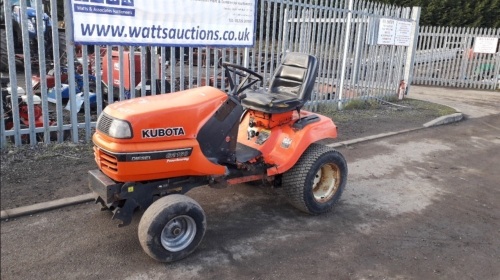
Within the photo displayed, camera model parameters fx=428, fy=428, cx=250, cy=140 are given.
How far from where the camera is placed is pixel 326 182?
4.66 m

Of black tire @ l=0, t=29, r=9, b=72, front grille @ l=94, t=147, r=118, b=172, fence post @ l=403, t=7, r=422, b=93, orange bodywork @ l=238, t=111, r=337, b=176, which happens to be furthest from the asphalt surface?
fence post @ l=403, t=7, r=422, b=93

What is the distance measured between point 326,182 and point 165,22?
3.44m

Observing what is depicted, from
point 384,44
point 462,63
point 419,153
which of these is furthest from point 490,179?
point 462,63

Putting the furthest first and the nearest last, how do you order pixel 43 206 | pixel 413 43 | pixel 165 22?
pixel 413 43 < pixel 165 22 < pixel 43 206

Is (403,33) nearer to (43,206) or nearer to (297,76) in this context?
(297,76)

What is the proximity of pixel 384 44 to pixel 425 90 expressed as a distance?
548 centimetres

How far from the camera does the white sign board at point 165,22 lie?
5.60 meters

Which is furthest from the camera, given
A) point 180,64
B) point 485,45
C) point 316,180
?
point 485,45

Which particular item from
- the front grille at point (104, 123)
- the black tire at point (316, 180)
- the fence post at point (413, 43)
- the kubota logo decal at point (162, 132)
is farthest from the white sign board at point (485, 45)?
the front grille at point (104, 123)

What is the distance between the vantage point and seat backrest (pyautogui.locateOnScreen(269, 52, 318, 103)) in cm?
454

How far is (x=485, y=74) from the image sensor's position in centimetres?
1642

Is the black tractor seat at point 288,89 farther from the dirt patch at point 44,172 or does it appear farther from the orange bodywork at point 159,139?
the dirt patch at point 44,172

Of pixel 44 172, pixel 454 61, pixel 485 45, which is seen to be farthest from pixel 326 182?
pixel 485 45

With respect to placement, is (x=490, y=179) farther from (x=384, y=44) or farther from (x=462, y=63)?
(x=462, y=63)
